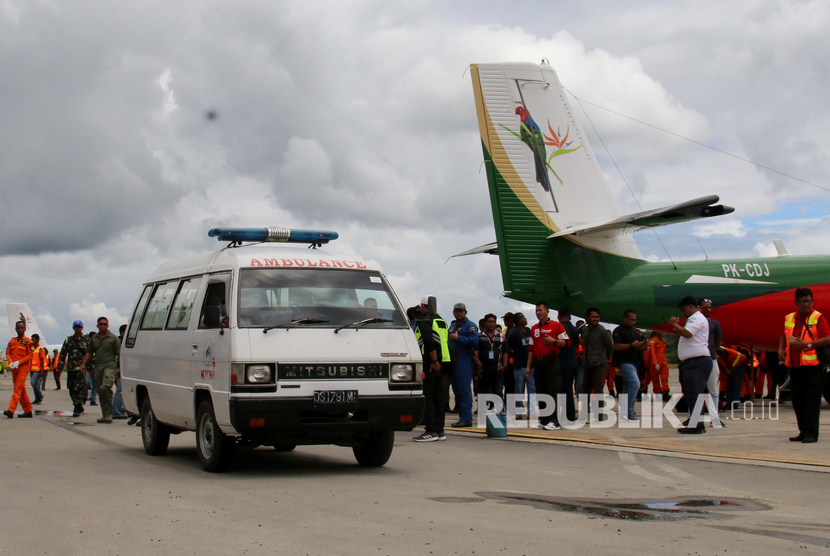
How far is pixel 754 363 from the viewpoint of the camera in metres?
19.5

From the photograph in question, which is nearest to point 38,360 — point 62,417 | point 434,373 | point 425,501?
point 62,417

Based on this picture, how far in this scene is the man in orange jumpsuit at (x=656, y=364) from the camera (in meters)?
19.0

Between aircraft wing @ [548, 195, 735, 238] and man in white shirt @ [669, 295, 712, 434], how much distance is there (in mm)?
1413

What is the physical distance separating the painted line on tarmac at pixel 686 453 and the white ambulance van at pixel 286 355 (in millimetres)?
3290

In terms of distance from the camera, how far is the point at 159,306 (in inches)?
408

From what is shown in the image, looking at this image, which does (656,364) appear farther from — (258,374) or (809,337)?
(258,374)

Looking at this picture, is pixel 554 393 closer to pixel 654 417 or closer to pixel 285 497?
pixel 654 417

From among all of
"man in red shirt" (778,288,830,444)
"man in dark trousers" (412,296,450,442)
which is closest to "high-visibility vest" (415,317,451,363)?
"man in dark trousers" (412,296,450,442)

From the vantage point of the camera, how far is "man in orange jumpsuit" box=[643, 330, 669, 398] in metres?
19.0

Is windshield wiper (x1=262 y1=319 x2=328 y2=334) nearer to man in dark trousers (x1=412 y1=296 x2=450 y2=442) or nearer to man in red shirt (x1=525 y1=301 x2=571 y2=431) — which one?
man in dark trousers (x1=412 y1=296 x2=450 y2=442)

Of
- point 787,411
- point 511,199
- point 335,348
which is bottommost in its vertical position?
Answer: point 787,411

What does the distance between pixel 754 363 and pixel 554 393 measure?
867 centimetres

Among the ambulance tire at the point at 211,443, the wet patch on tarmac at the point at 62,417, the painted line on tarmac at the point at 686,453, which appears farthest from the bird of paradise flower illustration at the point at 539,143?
the wet patch on tarmac at the point at 62,417

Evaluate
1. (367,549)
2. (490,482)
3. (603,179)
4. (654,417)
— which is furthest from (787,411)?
(367,549)
